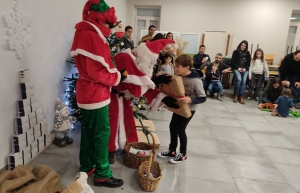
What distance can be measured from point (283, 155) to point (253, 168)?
0.67 m

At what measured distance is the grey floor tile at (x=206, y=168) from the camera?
236 cm

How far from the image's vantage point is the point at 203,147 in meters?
3.03

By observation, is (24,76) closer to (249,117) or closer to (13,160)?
(13,160)

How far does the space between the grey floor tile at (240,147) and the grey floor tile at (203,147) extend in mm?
94

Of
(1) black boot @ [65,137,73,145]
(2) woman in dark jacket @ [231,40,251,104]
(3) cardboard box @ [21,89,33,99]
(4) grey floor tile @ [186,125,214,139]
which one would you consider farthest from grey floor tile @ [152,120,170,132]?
(2) woman in dark jacket @ [231,40,251,104]

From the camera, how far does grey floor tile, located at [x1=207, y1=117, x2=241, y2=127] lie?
4004mm

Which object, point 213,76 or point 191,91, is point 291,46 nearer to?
point 213,76

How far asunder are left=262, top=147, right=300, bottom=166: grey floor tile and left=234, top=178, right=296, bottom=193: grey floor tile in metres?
0.55

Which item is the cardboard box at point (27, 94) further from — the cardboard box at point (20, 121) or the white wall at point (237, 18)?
the white wall at point (237, 18)

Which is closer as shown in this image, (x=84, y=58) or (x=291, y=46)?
(x=84, y=58)

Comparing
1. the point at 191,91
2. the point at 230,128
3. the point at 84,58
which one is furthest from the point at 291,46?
the point at 84,58

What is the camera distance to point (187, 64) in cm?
229

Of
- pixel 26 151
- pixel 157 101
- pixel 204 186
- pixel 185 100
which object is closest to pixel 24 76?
pixel 26 151

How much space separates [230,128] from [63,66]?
2.67 m
